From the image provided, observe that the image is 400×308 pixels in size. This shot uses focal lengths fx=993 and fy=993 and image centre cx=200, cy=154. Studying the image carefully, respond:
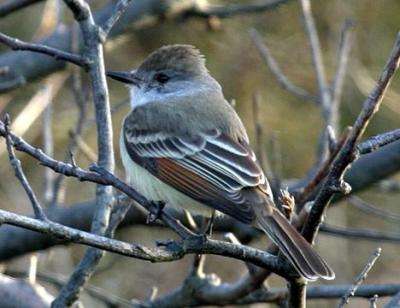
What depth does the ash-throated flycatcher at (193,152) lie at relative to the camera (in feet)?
14.2

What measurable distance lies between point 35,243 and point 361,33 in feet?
12.4

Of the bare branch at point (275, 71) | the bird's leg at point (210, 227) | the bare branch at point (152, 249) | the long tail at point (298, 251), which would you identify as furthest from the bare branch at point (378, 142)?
the bare branch at point (275, 71)

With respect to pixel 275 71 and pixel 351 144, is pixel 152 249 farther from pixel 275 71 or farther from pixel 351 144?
pixel 275 71

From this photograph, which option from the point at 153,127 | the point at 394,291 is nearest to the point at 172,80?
the point at 153,127

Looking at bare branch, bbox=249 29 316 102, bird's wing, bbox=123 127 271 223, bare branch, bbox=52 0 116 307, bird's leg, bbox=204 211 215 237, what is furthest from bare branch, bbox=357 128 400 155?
bare branch, bbox=249 29 316 102

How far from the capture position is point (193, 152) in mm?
4996

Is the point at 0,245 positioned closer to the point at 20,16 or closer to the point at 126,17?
the point at 126,17

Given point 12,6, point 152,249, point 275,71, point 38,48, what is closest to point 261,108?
point 275,71

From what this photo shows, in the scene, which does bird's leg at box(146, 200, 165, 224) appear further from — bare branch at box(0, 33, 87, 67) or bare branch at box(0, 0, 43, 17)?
bare branch at box(0, 0, 43, 17)

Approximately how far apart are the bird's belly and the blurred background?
341 cm

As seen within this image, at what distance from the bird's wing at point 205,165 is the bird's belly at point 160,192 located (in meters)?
0.03

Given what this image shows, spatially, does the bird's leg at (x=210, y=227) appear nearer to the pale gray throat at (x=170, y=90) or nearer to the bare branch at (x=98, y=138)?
the bare branch at (x=98, y=138)

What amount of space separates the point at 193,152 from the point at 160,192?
0.29 meters

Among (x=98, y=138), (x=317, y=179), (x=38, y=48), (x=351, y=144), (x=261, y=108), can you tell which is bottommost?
(x=261, y=108)
